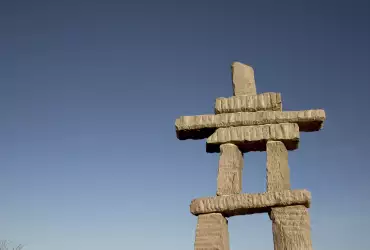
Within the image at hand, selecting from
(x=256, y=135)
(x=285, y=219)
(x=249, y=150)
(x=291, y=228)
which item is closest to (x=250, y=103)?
(x=256, y=135)

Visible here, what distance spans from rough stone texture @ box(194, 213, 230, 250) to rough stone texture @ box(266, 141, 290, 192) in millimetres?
940

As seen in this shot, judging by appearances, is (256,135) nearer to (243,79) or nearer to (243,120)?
(243,120)

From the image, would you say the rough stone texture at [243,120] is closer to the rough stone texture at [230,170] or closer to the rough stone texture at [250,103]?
the rough stone texture at [250,103]

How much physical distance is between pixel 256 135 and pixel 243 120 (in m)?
0.36

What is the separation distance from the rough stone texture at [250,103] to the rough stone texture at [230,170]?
693 millimetres

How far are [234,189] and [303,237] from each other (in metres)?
1.31

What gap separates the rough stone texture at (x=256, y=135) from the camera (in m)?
7.12

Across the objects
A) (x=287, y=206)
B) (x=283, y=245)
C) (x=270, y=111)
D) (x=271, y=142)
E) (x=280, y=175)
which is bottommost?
(x=283, y=245)

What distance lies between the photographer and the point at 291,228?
246 inches

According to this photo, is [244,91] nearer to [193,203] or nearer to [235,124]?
[235,124]

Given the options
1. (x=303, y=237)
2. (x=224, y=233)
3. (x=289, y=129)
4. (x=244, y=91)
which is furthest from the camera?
(x=244, y=91)

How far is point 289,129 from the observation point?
281 inches

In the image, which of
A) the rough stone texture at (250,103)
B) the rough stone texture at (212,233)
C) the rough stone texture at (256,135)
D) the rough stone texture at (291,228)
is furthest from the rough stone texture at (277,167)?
the rough stone texture at (212,233)

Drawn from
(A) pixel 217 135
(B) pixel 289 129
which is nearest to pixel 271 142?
(B) pixel 289 129
